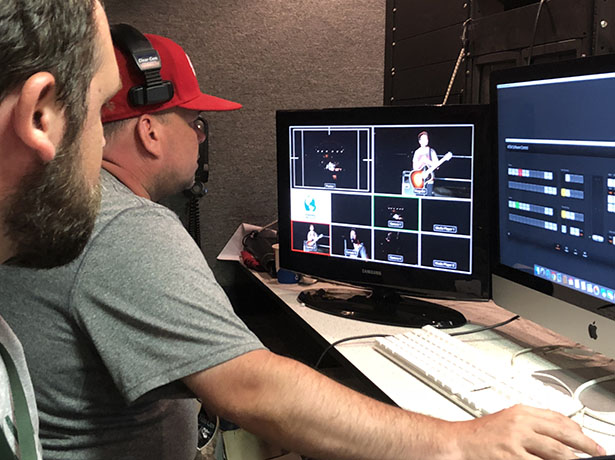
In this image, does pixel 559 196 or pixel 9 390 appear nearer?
pixel 9 390

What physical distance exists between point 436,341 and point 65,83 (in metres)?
0.86

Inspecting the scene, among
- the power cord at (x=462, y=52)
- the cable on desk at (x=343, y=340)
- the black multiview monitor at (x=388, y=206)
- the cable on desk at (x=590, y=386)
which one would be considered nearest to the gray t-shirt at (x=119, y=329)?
the cable on desk at (x=343, y=340)

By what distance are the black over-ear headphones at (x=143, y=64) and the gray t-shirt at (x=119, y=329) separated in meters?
0.27

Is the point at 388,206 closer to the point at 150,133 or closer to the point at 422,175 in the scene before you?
the point at 422,175

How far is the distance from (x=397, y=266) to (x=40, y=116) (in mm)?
1033

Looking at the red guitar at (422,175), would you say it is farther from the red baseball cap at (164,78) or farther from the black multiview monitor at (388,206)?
the red baseball cap at (164,78)

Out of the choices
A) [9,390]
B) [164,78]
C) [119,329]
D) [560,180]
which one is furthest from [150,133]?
[560,180]

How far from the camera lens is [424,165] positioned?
140 cm

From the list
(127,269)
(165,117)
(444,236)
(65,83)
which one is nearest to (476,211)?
(444,236)

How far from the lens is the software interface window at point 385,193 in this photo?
1.37m

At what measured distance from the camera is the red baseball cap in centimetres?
117

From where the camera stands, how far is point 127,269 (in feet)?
2.83

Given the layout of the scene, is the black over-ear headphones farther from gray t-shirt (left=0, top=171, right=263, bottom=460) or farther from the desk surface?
the desk surface

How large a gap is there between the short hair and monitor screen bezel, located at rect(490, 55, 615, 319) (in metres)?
0.75
